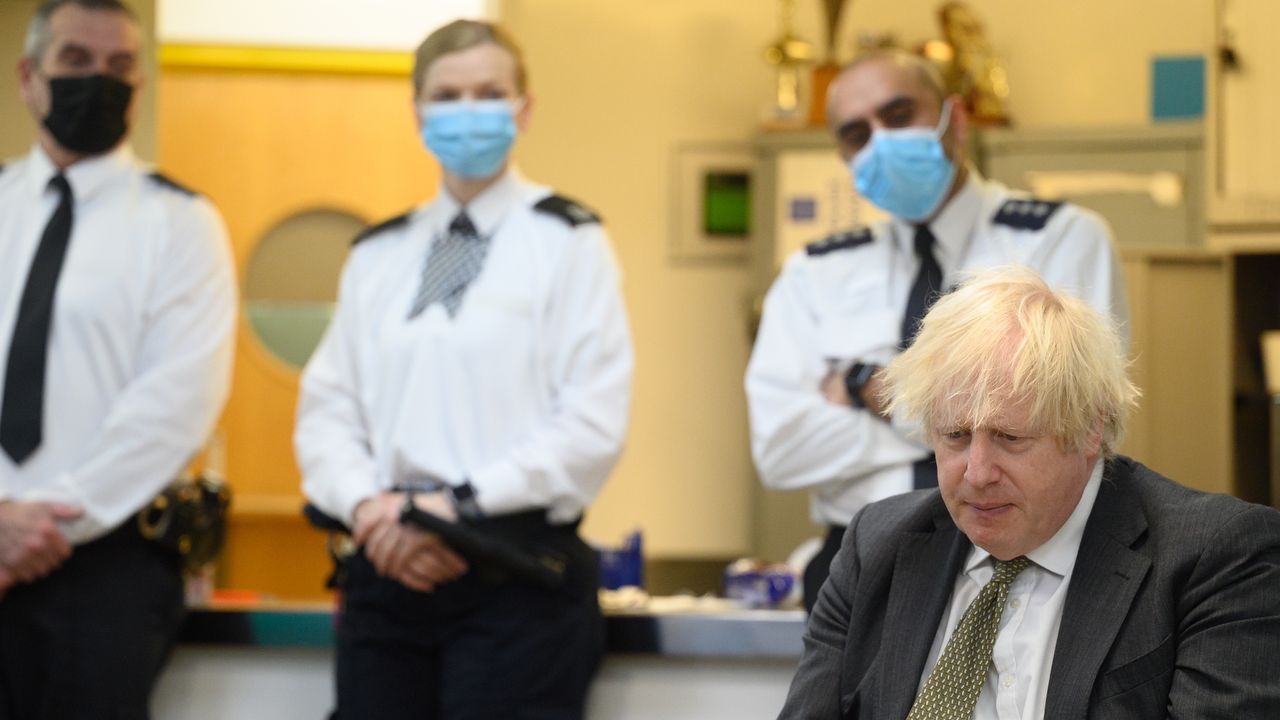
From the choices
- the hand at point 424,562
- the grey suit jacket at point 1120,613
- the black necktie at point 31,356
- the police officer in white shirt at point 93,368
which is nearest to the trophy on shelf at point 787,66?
the police officer in white shirt at point 93,368

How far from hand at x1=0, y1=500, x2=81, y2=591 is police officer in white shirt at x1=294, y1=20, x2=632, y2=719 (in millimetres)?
430

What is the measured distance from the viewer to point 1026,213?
9.00 feet

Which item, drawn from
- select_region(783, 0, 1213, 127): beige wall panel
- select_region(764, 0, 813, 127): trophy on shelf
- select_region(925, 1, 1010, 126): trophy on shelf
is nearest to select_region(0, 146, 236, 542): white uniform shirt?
select_region(764, 0, 813, 127): trophy on shelf

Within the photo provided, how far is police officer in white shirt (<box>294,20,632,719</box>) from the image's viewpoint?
261cm

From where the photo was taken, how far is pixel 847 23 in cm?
571

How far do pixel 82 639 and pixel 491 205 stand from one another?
1.05 metres

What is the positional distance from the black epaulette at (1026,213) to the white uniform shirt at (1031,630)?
1.04 m

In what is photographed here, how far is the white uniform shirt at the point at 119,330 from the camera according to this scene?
9.18 ft

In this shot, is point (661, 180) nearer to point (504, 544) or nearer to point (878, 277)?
point (878, 277)

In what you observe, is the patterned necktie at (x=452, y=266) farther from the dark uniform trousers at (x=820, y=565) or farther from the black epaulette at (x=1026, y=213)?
the black epaulette at (x=1026, y=213)

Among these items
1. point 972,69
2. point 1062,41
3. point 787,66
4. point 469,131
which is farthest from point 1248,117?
point 469,131

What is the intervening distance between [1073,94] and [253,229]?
3037 mm

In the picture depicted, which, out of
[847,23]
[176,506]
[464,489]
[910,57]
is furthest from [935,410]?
[847,23]

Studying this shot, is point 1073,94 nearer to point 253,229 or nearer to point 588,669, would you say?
point 253,229
